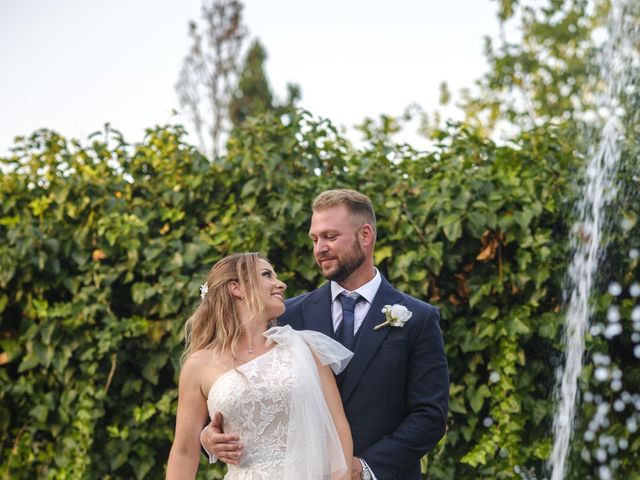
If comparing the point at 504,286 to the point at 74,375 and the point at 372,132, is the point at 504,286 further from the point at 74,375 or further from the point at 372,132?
the point at 74,375

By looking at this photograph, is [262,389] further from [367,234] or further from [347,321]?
[367,234]

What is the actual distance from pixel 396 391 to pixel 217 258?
199cm

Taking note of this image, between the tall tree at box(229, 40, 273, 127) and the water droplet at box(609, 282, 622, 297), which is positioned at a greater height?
the tall tree at box(229, 40, 273, 127)

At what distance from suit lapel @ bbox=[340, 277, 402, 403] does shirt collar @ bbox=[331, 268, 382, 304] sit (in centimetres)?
2

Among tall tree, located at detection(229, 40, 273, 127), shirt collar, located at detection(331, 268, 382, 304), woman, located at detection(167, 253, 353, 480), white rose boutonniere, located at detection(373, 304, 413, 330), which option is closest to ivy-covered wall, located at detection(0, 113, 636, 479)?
shirt collar, located at detection(331, 268, 382, 304)

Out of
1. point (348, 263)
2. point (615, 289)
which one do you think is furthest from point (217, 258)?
point (615, 289)

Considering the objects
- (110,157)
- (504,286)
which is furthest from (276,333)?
(110,157)

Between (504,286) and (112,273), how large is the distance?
87.3 inches

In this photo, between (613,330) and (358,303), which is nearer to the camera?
(358,303)

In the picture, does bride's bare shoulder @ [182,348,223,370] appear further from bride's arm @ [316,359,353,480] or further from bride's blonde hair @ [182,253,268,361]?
bride's arm @ [316,359,353,480]

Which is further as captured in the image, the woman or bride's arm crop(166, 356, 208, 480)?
bride's arm crop(166, 356, 208, 480)

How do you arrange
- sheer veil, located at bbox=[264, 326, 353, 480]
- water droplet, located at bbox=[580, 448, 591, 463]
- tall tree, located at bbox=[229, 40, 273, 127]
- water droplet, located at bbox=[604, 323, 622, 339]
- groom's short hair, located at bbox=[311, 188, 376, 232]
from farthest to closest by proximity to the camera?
tall tree, located at bbox=[229, 40, 273, 127]
water droplet, located at bbox=[580, 448, 591, 463]
water droplet, located at bbox=[604, 323, 622, 339]
groom's short hair, located at bbox=[311, 188, 376, 232]
sheer veil, located at bbox=[264, 326, 353, 480]

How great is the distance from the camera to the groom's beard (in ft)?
10.5

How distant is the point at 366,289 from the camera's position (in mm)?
3318
